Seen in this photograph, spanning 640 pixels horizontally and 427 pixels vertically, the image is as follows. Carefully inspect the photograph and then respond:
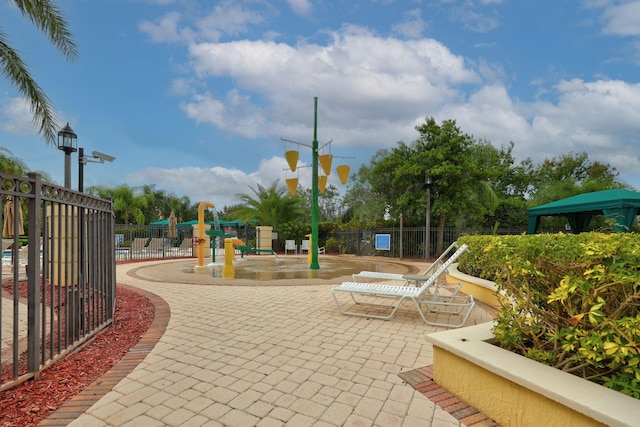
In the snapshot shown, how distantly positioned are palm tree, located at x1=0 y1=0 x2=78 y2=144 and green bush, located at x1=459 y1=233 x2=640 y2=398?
30.9 feet

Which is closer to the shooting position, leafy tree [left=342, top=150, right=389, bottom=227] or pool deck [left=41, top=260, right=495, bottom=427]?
pool deck [left=41, top=260, right=495, bottom=427]

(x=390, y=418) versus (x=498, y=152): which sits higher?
(x=498, y=152)

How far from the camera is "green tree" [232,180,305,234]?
23.3m

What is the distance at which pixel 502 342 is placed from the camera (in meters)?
2.79

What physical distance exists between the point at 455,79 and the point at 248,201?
1620cm

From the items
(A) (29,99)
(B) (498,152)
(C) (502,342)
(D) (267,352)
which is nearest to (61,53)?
(A) (29,99)

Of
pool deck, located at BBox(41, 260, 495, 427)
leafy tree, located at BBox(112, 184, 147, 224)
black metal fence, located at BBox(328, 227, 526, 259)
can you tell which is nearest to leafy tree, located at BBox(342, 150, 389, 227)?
black metal fence, located at BBox(328, 227, 526, 259)

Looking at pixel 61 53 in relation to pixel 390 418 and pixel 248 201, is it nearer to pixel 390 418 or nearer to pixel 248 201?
pixel 390 418

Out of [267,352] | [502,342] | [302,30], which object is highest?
[302,30]

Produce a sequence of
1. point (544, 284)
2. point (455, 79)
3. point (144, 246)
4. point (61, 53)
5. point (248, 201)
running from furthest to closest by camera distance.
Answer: point (248, 201), point (144, 246), point (455, 79), point (61, 53), point (544, 284)

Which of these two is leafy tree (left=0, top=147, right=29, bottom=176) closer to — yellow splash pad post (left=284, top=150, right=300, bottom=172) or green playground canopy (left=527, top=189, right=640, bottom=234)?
yellow splash pad post (left=284, top=150, right=300, bottom=172)

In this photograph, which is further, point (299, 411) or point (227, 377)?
point (227, 377)

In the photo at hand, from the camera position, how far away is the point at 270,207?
23344 millimetres

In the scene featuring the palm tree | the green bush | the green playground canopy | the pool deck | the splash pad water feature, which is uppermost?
the palm tree
